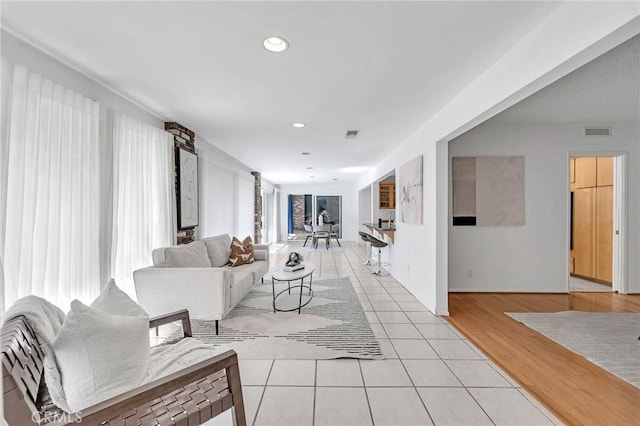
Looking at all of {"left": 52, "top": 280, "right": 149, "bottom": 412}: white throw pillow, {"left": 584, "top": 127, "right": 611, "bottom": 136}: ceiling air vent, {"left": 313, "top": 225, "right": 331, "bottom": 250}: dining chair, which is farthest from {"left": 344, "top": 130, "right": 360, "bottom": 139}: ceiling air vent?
{"left": 313, "top": 225, "right": 331, "bottom": 250}: dining chair

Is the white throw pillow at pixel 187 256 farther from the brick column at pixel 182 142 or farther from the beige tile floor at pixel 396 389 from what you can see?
the beige tile floor at pixel 396 389

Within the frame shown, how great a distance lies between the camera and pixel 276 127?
3879 mm

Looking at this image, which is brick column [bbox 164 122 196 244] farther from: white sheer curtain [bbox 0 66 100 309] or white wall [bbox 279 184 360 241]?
white wall [bbox 279 184 360 241]

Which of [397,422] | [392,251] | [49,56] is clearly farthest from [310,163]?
[397,422]

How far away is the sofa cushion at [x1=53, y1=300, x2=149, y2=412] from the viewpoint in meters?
1.17

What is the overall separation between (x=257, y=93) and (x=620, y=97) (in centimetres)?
377

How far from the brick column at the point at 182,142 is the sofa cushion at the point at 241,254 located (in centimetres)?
61

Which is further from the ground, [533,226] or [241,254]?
[533,226]

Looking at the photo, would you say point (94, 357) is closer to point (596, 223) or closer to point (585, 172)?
point (596, 223)

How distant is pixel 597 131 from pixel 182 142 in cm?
584

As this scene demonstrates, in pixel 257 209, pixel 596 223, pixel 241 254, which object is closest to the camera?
pixel 241 254

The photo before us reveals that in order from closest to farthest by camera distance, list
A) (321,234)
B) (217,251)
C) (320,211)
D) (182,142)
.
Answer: (182,142), (217,251), (321,234), (320,211)

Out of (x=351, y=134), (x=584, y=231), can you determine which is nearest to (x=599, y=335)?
(x=584, y=231)

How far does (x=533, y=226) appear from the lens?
14.1 ft
